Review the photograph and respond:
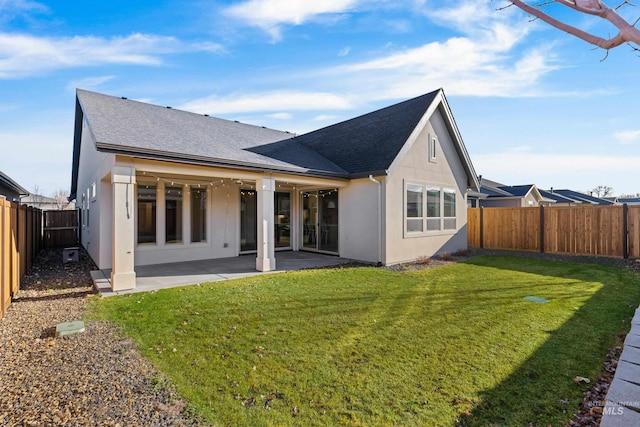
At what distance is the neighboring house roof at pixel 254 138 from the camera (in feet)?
25.4

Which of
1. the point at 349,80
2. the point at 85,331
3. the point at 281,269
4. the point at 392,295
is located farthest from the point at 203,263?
the point at 349,80

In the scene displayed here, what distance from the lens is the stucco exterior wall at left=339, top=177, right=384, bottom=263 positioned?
10.3 m

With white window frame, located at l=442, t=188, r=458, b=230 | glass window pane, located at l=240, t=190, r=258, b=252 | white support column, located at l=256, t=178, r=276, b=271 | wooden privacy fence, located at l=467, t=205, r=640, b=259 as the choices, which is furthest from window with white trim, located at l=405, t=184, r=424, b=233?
glass window pane, located at l=240, t=190, r=258, b=252

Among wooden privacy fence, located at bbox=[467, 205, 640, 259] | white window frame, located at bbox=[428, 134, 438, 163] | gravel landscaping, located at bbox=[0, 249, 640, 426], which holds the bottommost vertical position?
gravel landscaping, located at bbox=[0, 249, 640, 426]

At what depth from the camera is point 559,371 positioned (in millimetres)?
3438

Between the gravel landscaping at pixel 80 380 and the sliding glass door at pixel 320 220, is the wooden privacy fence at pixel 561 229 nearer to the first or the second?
the sliding glass door at pixel 320 220

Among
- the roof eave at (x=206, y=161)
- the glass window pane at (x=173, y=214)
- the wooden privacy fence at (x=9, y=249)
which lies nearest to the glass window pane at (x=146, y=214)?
the glass window pane at (x=173, y=214)

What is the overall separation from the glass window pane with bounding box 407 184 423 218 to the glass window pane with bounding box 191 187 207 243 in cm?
722

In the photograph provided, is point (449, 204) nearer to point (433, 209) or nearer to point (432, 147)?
point (433, 209)

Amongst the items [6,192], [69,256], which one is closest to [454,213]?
[69,256]

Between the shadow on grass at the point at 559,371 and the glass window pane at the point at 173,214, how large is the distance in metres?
9.97

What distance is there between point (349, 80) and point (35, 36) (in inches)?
367

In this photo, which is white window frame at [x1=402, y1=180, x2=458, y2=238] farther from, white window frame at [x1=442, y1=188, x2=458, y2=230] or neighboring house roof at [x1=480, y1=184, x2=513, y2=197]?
neighboring house roof at [x1=480, y1=184, x2=513, y2=197]

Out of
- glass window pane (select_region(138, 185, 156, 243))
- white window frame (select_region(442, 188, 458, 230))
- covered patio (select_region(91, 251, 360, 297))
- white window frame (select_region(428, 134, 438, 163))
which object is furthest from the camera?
white window frame (select_region(442, 188, 458, 230))
